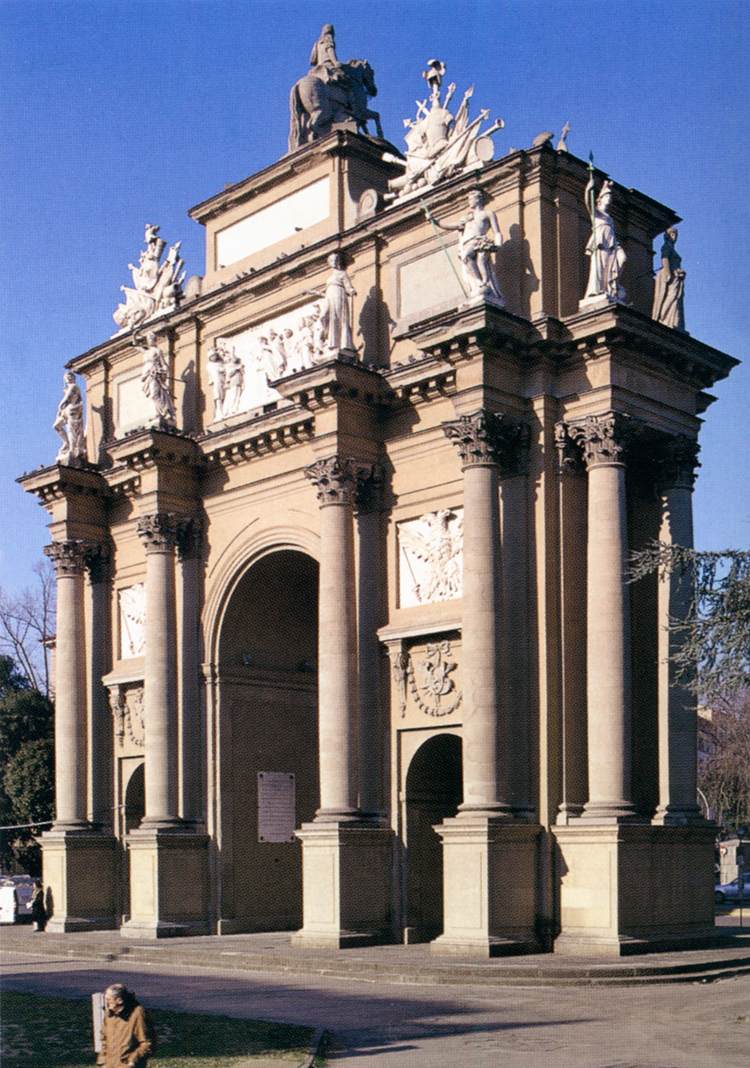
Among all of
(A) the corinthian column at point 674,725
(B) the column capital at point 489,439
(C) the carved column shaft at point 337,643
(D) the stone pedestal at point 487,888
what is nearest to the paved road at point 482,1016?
(D) the stone pedestal at point 487,888

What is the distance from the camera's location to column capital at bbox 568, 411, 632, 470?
27.1 m

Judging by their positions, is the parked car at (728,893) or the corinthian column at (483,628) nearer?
the corinthian column at (483,628)

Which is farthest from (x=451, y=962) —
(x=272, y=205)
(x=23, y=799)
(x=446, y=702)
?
(x=23, y=799)

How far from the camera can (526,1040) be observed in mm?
16797

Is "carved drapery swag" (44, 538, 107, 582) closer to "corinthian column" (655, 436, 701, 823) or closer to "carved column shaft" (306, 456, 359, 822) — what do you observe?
"carved column shaft" (306, 456, 359, 822)

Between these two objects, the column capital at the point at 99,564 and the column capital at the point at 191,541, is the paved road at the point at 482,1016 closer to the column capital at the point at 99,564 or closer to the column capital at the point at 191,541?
the column capital at the point at 191,541

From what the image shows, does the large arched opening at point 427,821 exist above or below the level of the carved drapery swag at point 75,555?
below

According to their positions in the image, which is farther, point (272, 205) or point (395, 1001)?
point (272, 205)

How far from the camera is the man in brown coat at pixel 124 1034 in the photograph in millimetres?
11742

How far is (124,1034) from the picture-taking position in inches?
465

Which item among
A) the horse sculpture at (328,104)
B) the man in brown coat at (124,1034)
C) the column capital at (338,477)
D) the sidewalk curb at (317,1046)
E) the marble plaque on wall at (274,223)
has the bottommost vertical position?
the sidewalk curb at (317,1046)

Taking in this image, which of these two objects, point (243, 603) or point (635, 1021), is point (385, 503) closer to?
point (243, 603)

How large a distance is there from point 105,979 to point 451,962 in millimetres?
6046

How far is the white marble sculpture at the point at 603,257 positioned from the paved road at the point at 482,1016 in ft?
40.2
